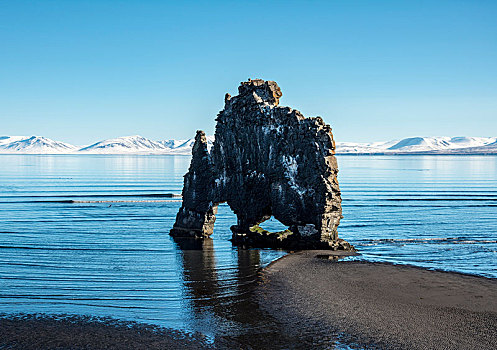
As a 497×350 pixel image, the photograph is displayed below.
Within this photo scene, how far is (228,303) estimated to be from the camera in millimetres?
24828

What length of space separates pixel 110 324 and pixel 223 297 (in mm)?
5963

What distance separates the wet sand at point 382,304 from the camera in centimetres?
2067

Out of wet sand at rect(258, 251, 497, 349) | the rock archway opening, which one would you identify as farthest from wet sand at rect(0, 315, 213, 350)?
the rock archway opening

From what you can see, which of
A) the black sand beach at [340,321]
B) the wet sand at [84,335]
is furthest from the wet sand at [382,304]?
the wet sand at [84,335]

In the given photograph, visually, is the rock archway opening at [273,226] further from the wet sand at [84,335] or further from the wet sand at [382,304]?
the wet sand at [84,335]

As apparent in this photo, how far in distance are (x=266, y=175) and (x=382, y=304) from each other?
1713 centimetres

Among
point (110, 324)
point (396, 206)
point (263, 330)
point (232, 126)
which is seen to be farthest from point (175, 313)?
point (396, 206)

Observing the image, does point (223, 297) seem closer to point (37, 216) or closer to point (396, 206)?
point (37, 216)

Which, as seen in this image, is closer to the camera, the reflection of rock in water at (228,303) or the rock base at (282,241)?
the reflection of rock in water at (228,303)

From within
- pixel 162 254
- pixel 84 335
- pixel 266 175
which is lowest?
pixel 84 335

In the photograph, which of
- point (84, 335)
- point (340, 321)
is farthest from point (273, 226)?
point (84, 335)

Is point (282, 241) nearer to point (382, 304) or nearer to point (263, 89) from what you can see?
point (263, 89)

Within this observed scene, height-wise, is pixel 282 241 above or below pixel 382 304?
above

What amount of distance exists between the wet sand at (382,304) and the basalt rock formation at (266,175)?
5.44 m
